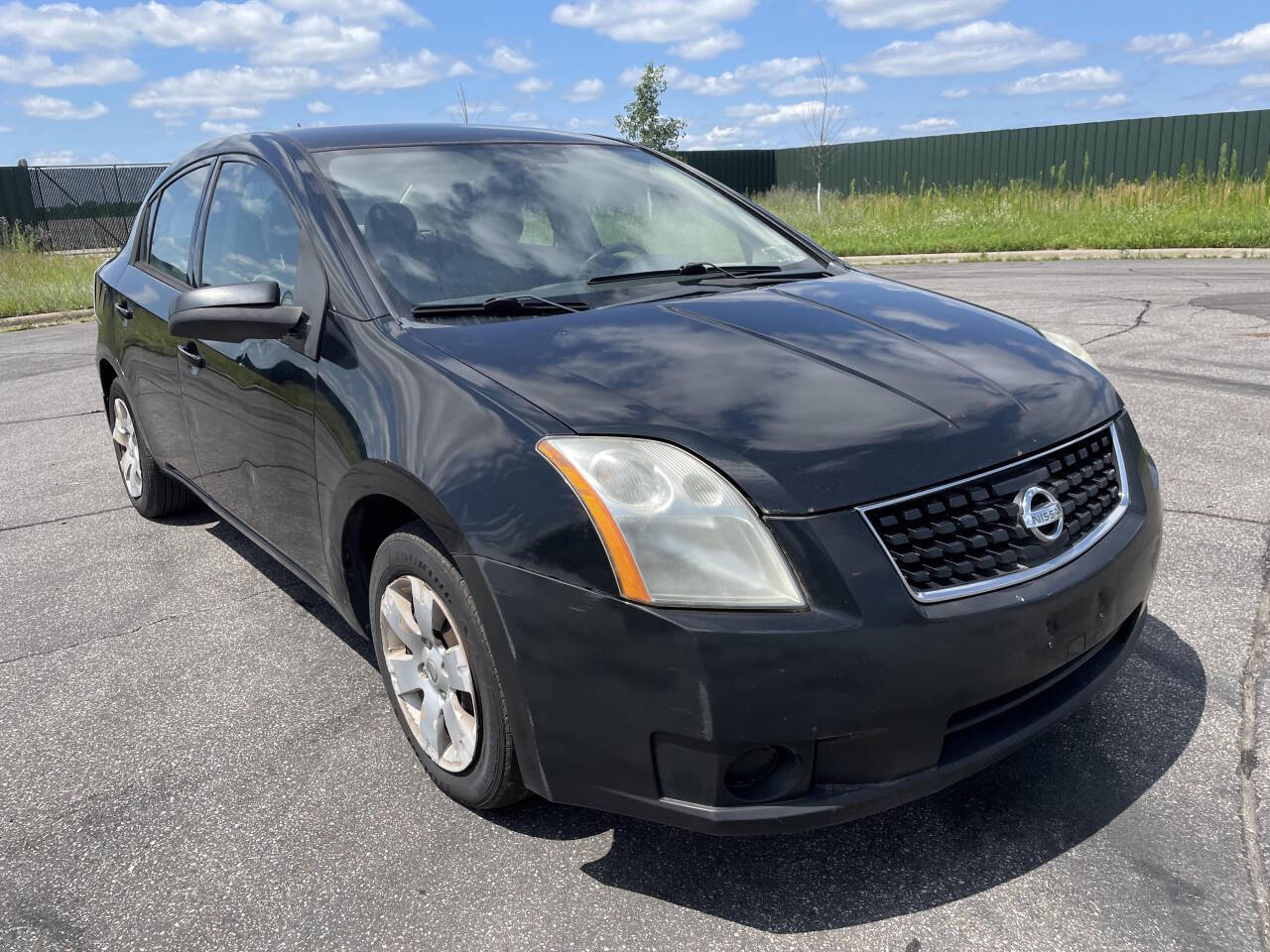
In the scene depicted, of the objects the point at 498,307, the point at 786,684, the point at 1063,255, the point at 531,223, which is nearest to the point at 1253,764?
the point at 786,684

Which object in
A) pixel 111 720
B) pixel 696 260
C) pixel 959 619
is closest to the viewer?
pixel 959 619

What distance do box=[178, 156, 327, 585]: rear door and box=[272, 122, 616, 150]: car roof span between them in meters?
0.19

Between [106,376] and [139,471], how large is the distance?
57 cm

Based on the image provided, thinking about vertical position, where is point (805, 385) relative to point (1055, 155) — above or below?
below

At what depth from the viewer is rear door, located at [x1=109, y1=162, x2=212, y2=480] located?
3.98 meters

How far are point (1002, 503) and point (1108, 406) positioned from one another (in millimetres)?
651

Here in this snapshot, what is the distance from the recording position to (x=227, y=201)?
12.1 ft

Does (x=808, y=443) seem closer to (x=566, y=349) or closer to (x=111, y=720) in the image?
(x=566, y=349)

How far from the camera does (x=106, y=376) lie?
202 inches

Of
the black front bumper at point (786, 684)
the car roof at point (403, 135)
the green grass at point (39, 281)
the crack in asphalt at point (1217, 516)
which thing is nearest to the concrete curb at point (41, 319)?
the green grass at point (39, 281)

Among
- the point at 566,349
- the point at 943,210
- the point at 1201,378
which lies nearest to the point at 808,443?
the point at 566,349

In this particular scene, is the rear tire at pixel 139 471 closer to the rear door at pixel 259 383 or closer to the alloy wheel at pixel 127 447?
the alloy wheel at pixel 127 447

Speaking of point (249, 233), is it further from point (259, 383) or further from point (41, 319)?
point (41, 319)

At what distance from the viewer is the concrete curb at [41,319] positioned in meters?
14.0
